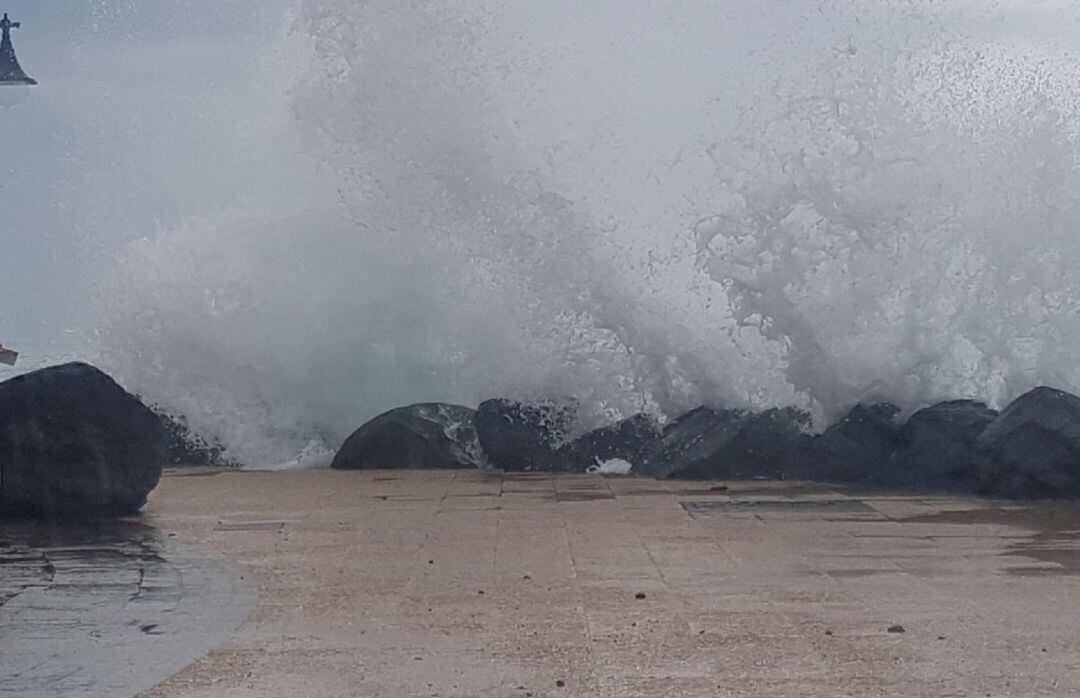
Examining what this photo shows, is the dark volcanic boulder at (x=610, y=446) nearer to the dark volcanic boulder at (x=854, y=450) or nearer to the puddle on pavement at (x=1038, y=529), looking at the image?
the dark volcanic boulder at (x=854, y=450)

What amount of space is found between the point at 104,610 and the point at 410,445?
811cm

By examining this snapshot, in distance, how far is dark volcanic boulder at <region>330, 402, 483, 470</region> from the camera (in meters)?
15.3

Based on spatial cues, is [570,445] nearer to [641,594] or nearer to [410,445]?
[410,445]

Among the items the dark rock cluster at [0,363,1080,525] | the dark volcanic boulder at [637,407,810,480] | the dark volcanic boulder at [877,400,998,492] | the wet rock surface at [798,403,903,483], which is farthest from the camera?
the dark volcanic boulder at [637,407,810,480]

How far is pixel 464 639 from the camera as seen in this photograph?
257 inches

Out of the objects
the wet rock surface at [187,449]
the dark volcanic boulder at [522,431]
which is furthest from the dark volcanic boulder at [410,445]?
the wet rock surface at [187,449]

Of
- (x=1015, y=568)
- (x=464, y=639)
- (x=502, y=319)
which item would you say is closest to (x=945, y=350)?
(x=502, y=319)

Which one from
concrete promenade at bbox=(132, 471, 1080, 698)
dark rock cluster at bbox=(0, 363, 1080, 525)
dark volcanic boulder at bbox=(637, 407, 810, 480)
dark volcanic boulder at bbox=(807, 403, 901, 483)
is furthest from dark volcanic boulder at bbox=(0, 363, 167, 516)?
dark volcanic boulder at bbox=(807, 403, 901, 483)

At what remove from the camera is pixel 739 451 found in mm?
13719

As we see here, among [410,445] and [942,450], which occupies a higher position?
[410,445]

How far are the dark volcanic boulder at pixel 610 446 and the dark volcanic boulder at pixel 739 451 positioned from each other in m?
0.58

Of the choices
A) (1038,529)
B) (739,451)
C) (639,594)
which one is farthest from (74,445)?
(1038,529)

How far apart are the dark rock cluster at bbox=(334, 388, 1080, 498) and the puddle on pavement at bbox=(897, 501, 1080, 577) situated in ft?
1.98

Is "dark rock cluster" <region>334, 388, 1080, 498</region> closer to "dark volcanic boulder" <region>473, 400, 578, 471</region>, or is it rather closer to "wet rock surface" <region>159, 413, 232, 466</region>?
"dark volcanic boulder" <region>473, 400, 578, 471</region>
